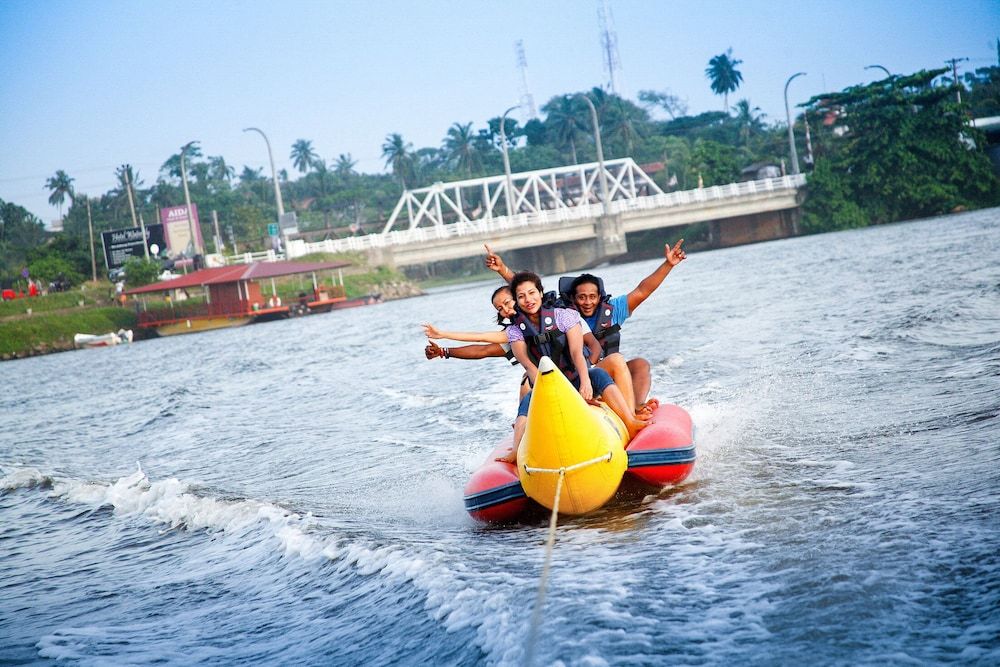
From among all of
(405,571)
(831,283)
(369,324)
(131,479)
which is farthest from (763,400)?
(369,324)

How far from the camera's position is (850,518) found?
174 inches

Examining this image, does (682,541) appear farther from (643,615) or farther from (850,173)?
(850,173)

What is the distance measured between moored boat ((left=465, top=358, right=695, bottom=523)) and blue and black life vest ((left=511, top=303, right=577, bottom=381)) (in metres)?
0.37

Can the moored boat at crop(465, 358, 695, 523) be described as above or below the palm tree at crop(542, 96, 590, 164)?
below

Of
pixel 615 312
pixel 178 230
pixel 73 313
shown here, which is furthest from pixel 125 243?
pixel 615 312

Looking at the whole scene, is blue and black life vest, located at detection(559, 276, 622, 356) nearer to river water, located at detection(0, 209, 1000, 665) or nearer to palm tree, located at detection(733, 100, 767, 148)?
river water, located at detection(0, 209, 1000, 665)

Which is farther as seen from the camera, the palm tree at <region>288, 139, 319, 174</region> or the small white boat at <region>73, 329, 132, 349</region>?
the palm tree at <region>288, 139, 319, 174</region>

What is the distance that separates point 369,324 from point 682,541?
87.2ft

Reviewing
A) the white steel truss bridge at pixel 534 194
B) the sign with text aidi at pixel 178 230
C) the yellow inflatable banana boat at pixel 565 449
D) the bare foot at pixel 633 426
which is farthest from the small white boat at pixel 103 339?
the yellow inflatable banana boat at pixel 565 449

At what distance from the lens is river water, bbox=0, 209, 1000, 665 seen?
11.5ft

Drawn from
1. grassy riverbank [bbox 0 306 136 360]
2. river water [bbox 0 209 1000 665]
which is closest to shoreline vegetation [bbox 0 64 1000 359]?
grassy riverbank [bbox 0 306 136 360]

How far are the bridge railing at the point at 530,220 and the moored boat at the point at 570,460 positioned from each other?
41731mm

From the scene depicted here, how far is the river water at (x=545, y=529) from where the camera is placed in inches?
138

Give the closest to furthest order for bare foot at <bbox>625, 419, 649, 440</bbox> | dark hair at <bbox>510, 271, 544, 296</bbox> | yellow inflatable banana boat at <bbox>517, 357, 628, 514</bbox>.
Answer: yellow inflatable banana boat at <bbox>517, 357, 628, 514</bbox>, dark hair at <bbox>510, 271, 544, 296</bbox>, bare foot at <bbox>625, 419, 649, 440</bbox>
